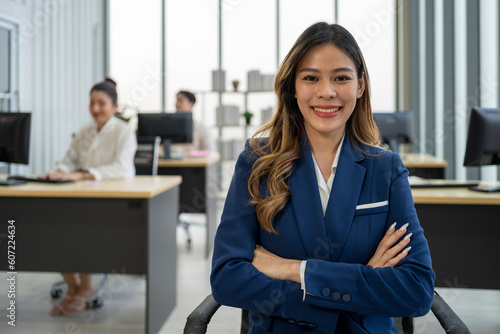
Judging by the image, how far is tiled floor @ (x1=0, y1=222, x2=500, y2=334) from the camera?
9.61ft

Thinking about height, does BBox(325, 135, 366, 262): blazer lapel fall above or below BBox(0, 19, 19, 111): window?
below

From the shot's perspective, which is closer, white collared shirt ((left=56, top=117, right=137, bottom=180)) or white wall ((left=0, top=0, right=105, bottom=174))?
white collared shirt ((left=56, top=117, right=137, bottom=180))

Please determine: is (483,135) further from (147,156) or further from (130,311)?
(147,156)

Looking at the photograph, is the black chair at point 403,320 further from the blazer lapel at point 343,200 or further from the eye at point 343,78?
the eye at point 343,78

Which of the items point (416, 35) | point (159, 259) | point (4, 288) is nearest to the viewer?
point (159, 259)

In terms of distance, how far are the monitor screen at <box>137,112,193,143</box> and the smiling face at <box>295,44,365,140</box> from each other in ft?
11.4

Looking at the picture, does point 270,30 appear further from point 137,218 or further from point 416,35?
point 137,218

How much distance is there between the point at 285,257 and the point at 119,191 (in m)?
1.53

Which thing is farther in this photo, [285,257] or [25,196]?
[25,196]

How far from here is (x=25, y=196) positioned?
2738 mm

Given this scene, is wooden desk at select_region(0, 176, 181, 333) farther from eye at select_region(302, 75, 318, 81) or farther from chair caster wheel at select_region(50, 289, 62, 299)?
eye at select_region(302, 75, 318, 81)

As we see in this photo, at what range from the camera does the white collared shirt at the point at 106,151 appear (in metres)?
3.28

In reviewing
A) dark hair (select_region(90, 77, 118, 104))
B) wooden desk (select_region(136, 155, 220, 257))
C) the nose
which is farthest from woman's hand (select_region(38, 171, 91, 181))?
the nose

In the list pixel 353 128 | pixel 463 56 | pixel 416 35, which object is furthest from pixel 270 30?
pixel 353 128
